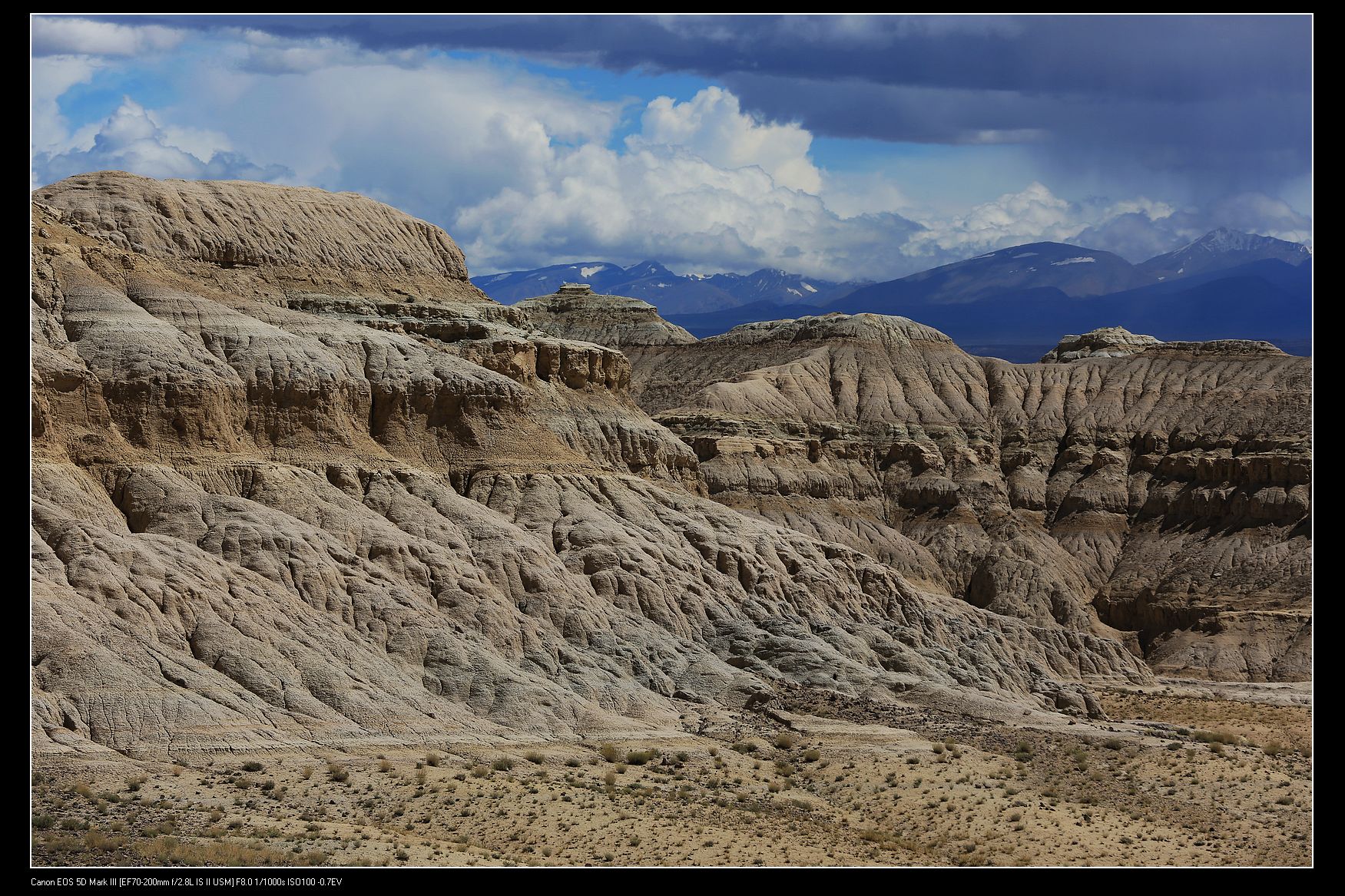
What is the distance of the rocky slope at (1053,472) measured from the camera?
12781 centimetres

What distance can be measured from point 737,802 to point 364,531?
67.8ft

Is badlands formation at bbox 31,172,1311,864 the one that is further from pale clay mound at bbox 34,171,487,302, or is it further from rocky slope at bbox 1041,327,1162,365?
rocky slope at bbox 1041,327,1162,365

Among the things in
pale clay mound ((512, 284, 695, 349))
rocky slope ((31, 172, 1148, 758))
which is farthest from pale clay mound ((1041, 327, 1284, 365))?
rocky slope ((31, 172, 1148, 758))

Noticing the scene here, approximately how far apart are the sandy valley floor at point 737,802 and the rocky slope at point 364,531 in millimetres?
3062

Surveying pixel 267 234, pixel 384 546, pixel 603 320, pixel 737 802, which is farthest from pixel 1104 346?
pixel 737 802

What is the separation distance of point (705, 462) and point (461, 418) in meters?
51.8

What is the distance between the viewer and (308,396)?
241ft

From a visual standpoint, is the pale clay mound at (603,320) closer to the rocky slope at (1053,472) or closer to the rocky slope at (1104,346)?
the rocky slope at (1053,472)

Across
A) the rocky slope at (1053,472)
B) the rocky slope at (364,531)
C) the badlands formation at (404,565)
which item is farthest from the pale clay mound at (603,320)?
the rocky slope at (364,531)

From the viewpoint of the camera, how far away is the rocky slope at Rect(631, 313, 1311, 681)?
419 ft

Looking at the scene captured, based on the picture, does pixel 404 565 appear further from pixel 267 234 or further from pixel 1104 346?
pixel 1104 346

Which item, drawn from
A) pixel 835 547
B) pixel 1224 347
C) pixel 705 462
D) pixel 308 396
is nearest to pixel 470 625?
pixel 308 396

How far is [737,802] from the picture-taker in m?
56.5
